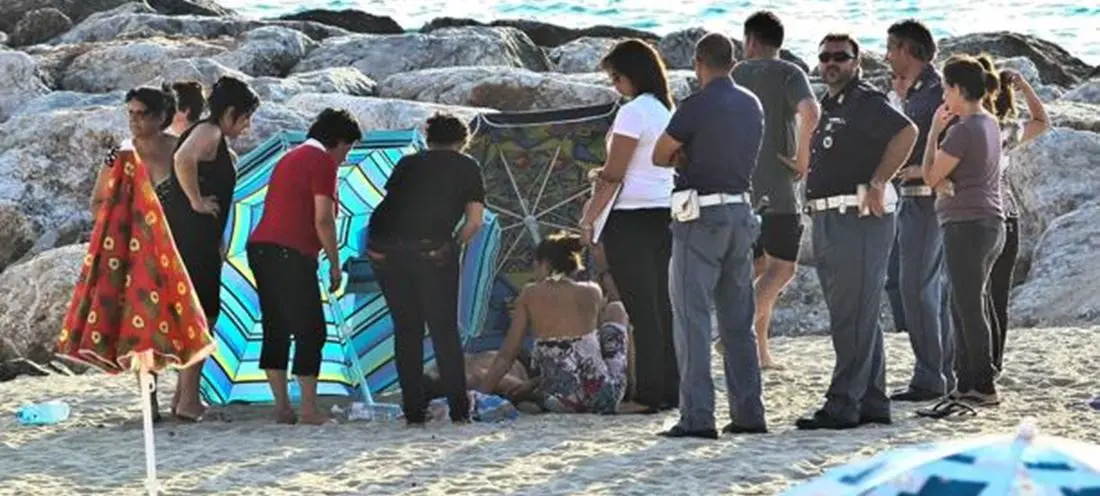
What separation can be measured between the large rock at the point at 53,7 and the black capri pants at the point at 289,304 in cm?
1944

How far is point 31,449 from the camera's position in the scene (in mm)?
8805

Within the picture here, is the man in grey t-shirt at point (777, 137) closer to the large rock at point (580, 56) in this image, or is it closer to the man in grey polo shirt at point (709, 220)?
the man in grey polo shirt at point (709, 220)

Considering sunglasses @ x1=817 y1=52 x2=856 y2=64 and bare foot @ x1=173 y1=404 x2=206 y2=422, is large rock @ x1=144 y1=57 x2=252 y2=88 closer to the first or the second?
bare foot @ x1=173 y1=404 x2=206 y2=422

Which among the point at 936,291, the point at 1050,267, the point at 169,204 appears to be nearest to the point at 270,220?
the point at 169,204

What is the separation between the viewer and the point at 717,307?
8.44m

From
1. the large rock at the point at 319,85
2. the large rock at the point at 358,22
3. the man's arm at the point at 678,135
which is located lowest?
the man's arm at the point at 678,135

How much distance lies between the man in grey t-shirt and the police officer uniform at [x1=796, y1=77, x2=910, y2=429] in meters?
0.52

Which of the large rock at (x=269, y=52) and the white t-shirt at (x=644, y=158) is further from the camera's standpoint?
the large rock at (x=269, y=52)

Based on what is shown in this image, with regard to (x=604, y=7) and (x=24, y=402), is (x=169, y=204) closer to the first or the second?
(x=24, y=402)

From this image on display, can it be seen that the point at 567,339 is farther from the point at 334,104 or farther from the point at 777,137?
the point at 334,104

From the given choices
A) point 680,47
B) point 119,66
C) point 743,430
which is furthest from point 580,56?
point 743,430

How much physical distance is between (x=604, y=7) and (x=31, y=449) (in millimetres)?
51456

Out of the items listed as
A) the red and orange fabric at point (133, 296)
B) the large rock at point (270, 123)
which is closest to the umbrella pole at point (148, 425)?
the red and orange fabric at point (133, 296)

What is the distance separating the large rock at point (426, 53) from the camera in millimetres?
21312
